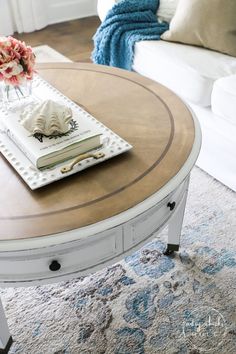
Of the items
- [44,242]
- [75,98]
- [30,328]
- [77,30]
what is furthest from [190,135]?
[77,30]

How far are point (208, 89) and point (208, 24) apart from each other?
14.4 inches

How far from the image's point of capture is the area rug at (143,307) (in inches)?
44.4

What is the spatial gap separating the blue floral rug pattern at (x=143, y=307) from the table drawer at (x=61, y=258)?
15.7 inches

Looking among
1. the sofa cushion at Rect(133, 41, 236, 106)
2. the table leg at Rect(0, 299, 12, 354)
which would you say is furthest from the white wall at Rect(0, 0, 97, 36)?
the table leg at Rect(0, 299, 12, 354)

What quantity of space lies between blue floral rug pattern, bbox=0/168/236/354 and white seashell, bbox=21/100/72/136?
0.58 meters

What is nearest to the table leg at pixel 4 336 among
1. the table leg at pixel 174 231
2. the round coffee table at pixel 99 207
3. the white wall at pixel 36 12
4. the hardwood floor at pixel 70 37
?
the round coffee table at pixel 99 207

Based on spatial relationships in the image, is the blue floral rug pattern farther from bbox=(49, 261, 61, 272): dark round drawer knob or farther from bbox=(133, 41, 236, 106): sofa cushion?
bbox=(133, 41, 236, 106): sofa cushion

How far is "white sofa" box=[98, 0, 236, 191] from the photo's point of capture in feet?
4.96

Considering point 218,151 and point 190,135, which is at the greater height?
point 190,135

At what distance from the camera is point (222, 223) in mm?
1500

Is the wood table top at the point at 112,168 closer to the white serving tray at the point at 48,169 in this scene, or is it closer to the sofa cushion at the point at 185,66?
the white serving tray at the point at 48,169

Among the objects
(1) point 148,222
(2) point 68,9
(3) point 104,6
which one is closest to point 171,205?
(1) point 148,222

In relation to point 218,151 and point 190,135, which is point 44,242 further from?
point 218,151

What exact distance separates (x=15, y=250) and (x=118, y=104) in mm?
602
